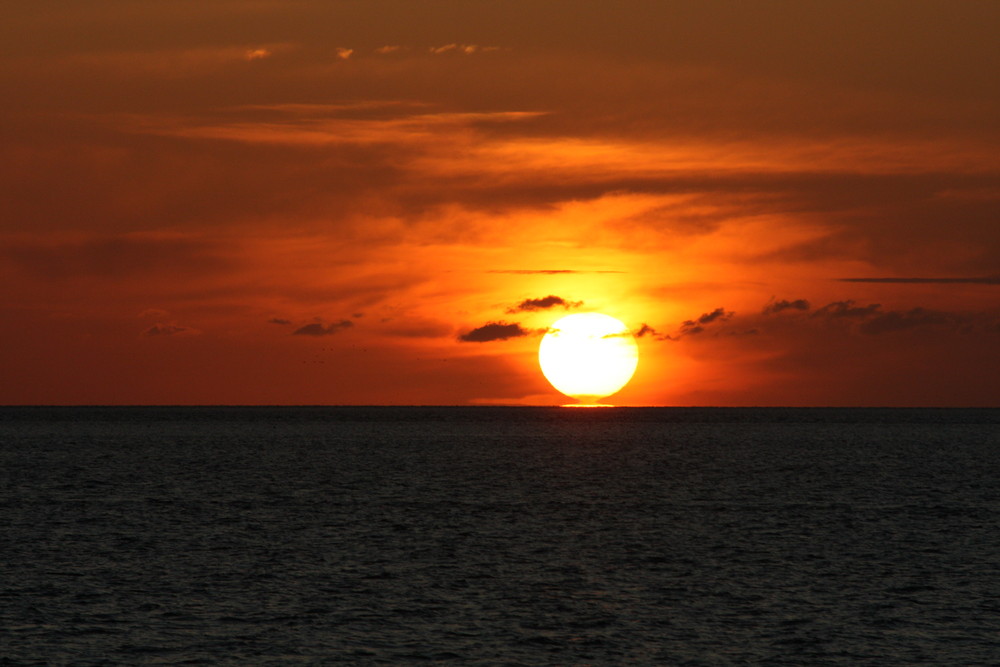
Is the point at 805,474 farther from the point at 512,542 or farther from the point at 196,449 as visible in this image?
the point at 196,449

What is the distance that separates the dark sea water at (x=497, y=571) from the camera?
1399 inches

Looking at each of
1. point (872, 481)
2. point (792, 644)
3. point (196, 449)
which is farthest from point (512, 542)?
point (196, 449)

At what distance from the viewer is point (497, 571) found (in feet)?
160

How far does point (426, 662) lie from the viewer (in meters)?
33.5

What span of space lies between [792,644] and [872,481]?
71048mm

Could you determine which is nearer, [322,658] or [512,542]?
[322,658]

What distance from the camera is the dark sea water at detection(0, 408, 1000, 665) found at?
35.5m

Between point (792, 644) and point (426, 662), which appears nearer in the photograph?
point (426, 662)

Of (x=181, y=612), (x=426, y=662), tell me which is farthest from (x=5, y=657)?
(x=426, y=662)

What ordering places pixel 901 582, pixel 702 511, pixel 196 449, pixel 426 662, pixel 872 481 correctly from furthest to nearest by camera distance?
1. pixel 196 449
2. pixel 872 481
3. pixel 702 511
4. pixel 901 582
5. pixel 426 662

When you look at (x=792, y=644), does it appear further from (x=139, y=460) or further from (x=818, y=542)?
(x=139, y=460)

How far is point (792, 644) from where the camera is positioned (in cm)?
3572

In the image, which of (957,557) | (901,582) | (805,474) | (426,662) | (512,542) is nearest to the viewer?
(426,662)

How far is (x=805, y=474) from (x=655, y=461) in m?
24.9
